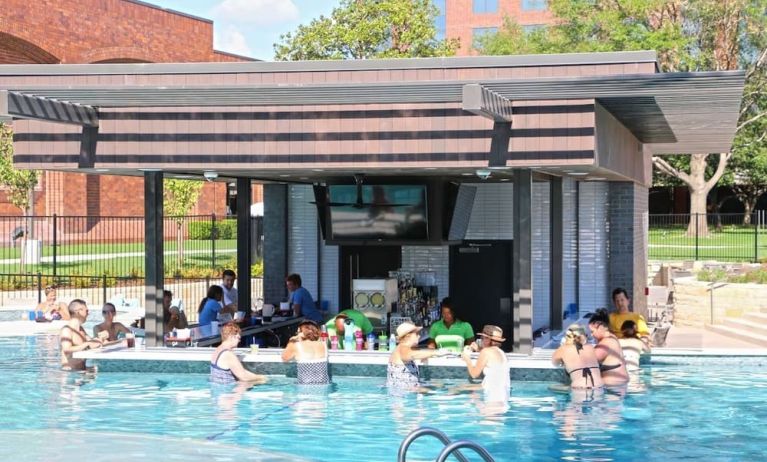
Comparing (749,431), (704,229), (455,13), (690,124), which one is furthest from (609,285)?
(455,13)

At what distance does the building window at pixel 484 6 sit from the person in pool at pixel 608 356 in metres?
71.5

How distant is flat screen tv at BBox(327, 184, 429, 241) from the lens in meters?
18.5

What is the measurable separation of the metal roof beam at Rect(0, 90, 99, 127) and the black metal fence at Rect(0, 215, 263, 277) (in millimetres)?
13401

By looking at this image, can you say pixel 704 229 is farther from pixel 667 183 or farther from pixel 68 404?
pixel 68 404

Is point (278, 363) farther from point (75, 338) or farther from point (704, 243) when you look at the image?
point (704, 243)

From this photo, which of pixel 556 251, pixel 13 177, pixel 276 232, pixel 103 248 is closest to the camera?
pixel 556 251

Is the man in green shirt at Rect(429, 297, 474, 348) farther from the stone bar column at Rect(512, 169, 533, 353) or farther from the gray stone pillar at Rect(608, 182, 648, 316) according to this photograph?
the gray stone pillar at Rect(608, 182, 648, 316)

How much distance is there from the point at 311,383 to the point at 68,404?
10.7 ft

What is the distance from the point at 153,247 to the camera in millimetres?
16188

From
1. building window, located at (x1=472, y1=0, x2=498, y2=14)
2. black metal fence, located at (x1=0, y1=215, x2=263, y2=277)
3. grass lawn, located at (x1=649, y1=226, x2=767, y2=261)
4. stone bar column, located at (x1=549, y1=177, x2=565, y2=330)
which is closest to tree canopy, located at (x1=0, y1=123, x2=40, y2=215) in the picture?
black metal fence, located at (x1=0, y1=215, x2=263, y2=277)

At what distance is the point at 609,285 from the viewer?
840 inches

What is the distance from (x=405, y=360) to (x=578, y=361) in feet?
7.50

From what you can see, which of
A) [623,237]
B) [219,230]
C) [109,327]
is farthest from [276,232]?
[219,230]

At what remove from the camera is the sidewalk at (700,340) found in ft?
65.9
